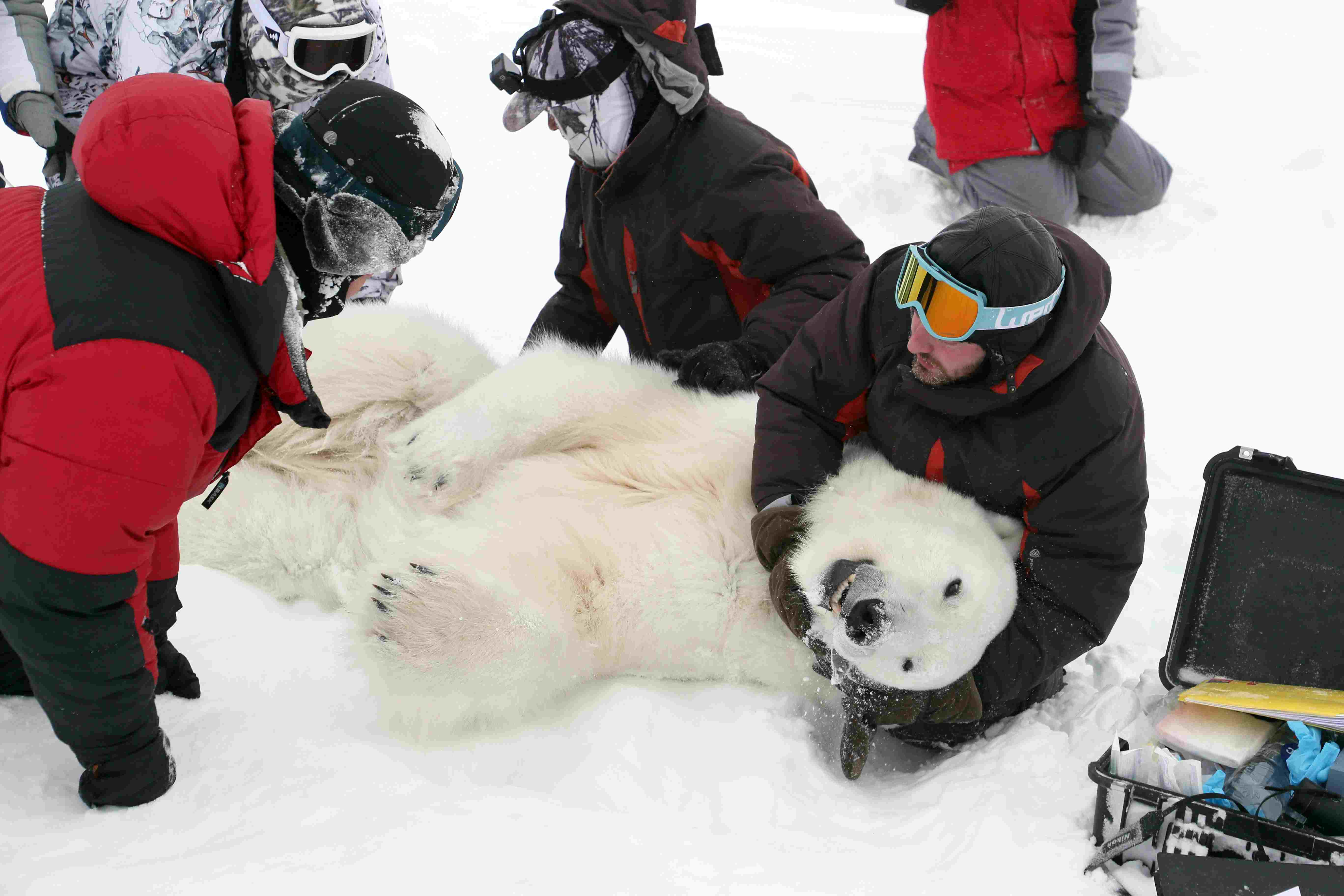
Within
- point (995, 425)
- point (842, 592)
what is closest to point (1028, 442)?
point (995, 425)

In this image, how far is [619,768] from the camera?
5.96ft

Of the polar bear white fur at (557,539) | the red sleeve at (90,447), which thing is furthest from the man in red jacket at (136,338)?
the polar bear white fur at (557,539)

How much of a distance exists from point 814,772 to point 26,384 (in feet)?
4.85

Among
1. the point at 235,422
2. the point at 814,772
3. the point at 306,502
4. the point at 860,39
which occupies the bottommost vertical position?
the point at 860,39

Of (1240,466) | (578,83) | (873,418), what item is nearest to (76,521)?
(873,418)

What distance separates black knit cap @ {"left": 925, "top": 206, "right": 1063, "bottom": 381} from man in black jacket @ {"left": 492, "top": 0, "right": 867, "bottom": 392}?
2.81 feet

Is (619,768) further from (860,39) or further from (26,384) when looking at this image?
(860,39)

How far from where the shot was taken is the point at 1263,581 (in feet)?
5.86

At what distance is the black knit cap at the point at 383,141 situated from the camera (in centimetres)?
163

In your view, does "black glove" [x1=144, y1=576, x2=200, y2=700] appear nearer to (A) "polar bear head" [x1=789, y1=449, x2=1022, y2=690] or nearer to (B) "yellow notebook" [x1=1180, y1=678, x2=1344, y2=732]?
(A) "polar bear head" [x1=789, y1=449, x2=1022, y2=690]

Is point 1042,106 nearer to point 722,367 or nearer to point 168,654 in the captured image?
point 722,367

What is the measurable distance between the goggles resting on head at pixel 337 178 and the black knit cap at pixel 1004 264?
905 millimetres

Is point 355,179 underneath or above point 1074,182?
above

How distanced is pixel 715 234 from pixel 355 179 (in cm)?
124
